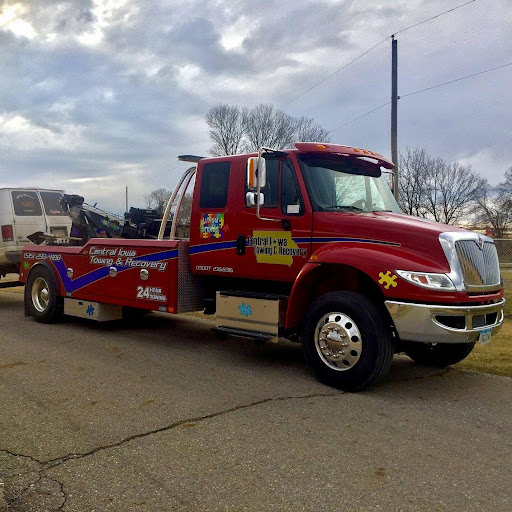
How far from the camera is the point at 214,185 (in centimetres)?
722

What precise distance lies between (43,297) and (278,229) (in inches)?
214

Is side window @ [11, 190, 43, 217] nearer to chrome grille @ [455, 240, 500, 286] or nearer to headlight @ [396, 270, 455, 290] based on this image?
headlight @ [396, 270, 455, 290]

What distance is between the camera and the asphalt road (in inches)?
133

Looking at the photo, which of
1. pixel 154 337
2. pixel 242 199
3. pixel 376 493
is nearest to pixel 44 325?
pixel 154 337

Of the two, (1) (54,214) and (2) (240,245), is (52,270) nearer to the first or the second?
(1) (54,214)

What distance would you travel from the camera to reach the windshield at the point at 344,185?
627 centimetres

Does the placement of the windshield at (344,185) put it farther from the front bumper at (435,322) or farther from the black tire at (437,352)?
the black tire at (437,352)

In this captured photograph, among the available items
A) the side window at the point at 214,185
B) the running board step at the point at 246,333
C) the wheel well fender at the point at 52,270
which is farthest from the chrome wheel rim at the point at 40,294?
the running board step at the point at 246,333

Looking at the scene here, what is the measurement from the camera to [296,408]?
5.04 m

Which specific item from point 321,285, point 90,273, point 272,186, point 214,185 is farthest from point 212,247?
point 90,273

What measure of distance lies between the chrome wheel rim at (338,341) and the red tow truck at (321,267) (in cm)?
1

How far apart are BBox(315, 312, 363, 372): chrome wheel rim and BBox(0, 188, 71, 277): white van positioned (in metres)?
7.73

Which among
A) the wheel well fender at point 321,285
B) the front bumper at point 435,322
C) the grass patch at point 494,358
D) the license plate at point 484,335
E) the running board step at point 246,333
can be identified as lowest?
the grass patch at point 494,358

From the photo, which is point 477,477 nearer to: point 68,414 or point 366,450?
point 366,450
